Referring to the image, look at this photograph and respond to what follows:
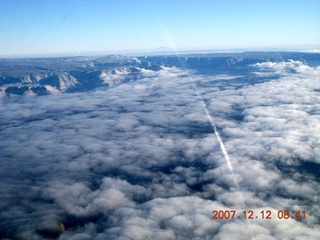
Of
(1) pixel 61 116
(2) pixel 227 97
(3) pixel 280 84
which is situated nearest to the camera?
(1) pixel 61 116

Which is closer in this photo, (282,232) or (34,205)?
(282,232)

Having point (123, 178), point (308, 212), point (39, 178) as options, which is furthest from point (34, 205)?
point (308, 212)

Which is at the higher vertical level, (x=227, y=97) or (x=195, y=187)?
(x=227, y=97)

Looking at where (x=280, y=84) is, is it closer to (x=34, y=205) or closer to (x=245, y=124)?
(x=245, y=124)

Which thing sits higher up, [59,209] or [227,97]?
[227,97]

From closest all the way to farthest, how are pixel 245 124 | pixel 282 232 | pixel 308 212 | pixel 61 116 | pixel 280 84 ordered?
pixel 282 232 → pixel 308 212 → pixel 245 124 → pixel 61 116 → pixel 280 84

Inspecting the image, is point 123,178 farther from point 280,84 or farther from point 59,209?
point 280,84

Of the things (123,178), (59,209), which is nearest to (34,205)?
(59,209)

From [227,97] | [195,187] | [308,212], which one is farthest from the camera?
[227,97]

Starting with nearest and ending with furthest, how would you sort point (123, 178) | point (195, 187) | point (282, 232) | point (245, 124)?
point (282, 232)
point (195, 187)
point (123, 178)
point (245, 124)
